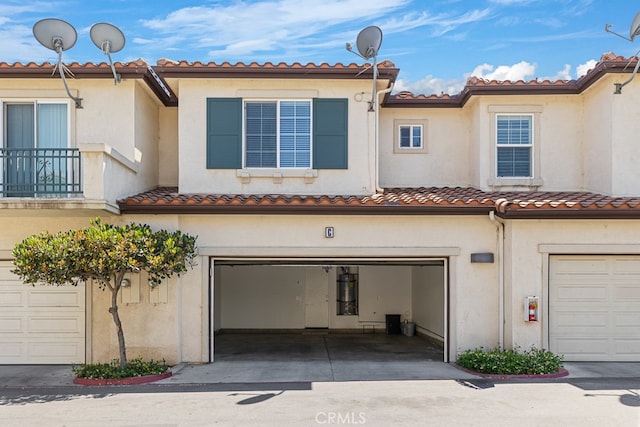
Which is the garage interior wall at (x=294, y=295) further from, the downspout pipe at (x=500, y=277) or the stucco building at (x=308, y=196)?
the downspout pipe at (x=500, y=277)

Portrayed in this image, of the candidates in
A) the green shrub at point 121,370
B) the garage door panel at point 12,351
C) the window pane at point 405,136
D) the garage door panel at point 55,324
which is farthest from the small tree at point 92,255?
the window pane at point 405,136

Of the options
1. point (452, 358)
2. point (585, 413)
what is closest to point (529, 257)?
point (452, 358)

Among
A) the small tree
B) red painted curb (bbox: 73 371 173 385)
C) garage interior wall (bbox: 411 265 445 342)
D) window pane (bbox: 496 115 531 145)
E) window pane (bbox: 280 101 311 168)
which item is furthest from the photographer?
garage interior wall (bbox: 411 265 445 342)

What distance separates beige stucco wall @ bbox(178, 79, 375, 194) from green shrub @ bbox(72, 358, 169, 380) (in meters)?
3.90

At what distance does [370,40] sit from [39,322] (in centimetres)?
931

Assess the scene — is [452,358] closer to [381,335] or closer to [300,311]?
[381,335]

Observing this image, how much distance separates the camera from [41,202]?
983 cm

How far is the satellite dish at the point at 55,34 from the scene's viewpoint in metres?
10.7

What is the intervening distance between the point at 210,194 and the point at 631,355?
9.57 m

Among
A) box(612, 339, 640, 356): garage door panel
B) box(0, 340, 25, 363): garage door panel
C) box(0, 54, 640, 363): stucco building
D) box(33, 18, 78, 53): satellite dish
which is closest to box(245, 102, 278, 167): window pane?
box(0, 54, 640, 363): stucco building

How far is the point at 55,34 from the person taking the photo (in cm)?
1076

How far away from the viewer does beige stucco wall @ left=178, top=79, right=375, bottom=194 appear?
11977 mm

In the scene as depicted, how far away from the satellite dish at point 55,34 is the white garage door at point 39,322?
4.34 meters

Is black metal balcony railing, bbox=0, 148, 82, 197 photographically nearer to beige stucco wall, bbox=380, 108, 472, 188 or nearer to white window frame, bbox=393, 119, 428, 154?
beige stucco wall, bbox=380, 108, 472, 188
